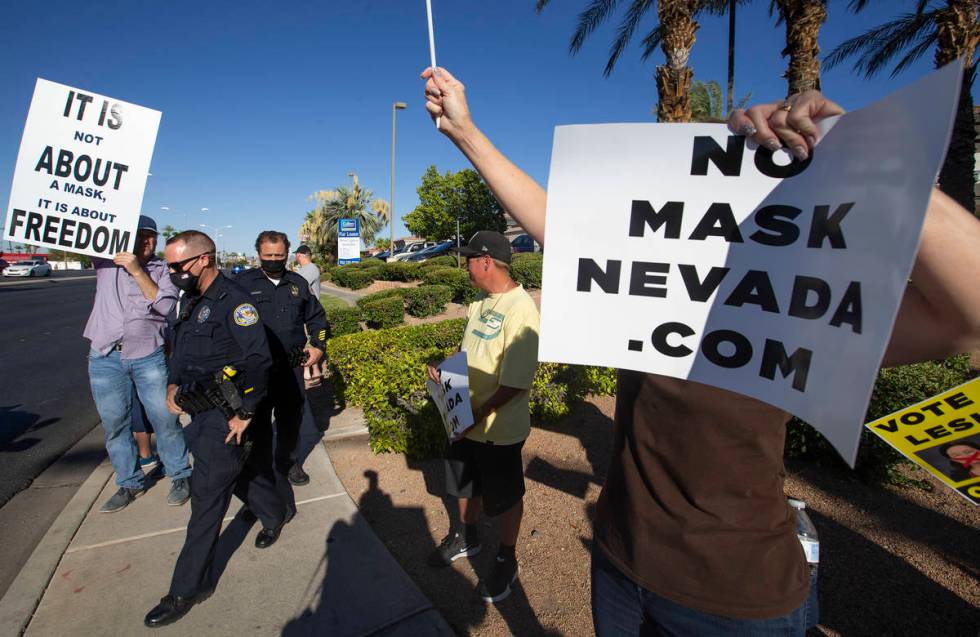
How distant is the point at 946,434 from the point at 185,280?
3.99 metres

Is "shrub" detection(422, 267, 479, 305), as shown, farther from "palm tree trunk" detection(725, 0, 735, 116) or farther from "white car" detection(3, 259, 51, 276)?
"white car" detection(3, 259, 51, 276)

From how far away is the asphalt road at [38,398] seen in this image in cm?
496

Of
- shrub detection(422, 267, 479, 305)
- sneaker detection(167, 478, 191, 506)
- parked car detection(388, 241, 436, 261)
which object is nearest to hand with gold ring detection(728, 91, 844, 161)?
sneaker detection(167, 478, 191, 506)

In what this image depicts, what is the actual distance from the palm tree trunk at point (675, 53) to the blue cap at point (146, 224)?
779cm

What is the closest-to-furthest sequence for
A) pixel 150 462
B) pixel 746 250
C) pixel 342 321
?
pixel 746 250 < pixel 150 462 < pixel 342 321

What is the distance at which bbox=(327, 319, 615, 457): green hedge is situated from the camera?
4566 mm

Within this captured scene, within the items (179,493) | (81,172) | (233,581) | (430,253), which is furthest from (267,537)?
(430,253)

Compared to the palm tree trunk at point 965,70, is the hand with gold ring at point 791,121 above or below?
below

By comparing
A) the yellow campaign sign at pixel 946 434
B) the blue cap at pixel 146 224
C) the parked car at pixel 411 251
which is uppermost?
the parked car at pixel 411 251

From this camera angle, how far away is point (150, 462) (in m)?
4.34

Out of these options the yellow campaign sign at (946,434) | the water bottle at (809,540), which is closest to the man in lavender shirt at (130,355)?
the water bottle at (809,540)

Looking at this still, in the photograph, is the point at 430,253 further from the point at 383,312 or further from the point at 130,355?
the point at 130,355

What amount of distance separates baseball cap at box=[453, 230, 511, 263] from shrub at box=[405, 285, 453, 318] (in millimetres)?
10498

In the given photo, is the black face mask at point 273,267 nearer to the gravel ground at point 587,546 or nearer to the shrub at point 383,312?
the gravel ground at point 587,546
